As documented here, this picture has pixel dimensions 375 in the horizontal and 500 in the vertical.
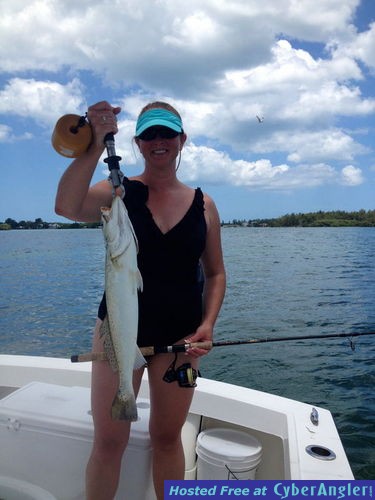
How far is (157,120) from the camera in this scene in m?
2.66

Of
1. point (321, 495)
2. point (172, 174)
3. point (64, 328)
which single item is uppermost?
point (172, 174)

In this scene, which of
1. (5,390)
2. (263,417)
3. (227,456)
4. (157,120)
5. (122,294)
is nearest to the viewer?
(122,294)

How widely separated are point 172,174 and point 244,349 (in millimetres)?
10198

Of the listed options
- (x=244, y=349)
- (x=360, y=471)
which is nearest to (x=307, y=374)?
(x=244, y=349)

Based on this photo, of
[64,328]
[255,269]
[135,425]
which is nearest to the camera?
[135,425]

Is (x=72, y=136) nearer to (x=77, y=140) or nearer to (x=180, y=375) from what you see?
(x=77, y=140)

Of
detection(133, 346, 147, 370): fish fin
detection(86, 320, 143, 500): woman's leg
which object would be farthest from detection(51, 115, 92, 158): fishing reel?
detection(133, 346, 147, 370): fish fin

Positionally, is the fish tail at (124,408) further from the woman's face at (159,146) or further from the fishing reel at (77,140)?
the woman's face at (159,146)

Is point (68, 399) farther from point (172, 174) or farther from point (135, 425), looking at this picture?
point (172, 174)

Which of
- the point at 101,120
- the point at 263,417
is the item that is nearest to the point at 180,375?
the point at 263,417

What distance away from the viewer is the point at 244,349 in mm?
12508

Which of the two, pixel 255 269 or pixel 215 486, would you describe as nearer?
pixel 215 486

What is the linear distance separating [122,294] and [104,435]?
95 centimetres

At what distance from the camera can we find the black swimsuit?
2.73 m
